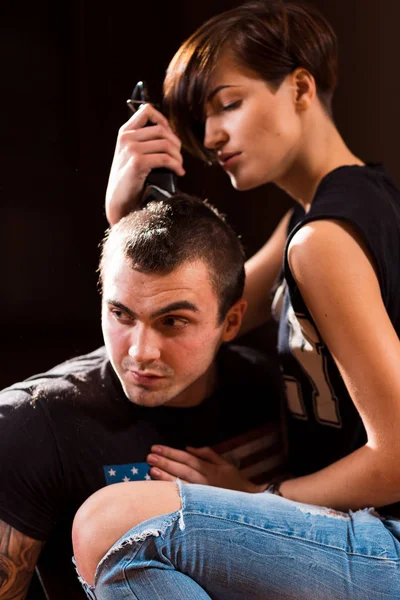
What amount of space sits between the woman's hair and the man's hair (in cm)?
21

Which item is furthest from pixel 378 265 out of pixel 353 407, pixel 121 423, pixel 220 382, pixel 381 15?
pixel 381 15

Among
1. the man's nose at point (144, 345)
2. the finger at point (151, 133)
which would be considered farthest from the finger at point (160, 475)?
the finger at point (151, 133)

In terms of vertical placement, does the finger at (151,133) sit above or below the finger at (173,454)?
above

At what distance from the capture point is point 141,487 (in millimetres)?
1206

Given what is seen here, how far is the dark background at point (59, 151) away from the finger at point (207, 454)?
0.94ft

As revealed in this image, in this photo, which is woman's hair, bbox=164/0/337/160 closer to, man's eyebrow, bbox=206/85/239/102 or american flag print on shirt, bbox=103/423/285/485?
man's eyebrow, bbox=206/85/239/102

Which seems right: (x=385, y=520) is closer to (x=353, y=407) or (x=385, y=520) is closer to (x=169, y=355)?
(x=353, y=407)

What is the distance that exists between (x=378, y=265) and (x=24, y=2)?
798 millimetres

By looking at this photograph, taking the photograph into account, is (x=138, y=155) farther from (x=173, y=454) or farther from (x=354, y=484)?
(x=354, y=484)

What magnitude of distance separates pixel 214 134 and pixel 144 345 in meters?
0.47

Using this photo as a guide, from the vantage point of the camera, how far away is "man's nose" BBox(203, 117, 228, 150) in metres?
1.53

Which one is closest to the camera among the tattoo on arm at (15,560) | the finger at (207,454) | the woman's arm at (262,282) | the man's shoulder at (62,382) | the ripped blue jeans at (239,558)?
the ripped blue jeans at (239,558)

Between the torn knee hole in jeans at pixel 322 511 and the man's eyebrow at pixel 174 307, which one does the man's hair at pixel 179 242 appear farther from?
the torn knee hole in jeans at pixel 322 511

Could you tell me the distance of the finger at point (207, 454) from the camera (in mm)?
1479
